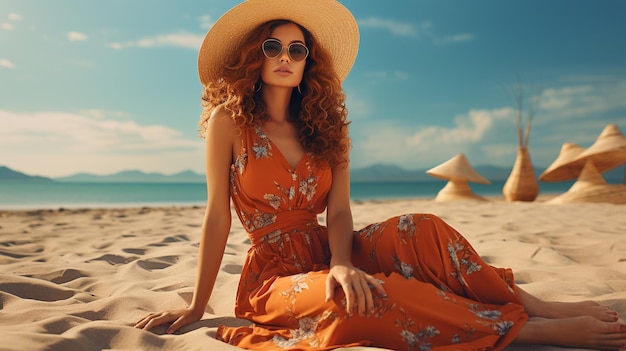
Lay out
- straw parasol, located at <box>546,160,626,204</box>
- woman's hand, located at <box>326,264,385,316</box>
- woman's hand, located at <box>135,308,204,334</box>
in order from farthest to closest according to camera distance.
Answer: straw parasol, located at <box>546,160,626,204</box> → woman's hand, located at <box>135,308,204,334</box> → woman's hand, located at <box>326,264,385,316</box>

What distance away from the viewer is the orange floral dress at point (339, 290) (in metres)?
1.48

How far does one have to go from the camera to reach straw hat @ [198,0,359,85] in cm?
206

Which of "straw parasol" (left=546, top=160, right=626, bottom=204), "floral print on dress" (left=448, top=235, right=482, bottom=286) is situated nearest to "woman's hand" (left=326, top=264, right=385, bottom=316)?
"floral print on dress" (left=448, top=235, right=482, bottom=286)

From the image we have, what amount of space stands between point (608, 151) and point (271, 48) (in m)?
6.66

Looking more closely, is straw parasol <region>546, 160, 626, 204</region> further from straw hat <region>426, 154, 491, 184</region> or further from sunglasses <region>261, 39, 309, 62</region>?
sunglasses <region>261, 39, 309, 62</region>

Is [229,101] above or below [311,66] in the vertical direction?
below

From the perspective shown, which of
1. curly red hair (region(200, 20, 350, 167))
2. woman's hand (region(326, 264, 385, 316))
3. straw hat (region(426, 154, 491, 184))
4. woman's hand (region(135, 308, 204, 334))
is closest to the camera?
woman's hand (region(326, 264, 385, 316))

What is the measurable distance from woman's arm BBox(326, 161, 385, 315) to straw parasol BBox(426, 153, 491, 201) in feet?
20.9

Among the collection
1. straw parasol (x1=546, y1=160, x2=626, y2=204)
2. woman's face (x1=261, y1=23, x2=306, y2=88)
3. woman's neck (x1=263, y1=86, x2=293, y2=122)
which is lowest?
straw parasol (x1=546, y1=160, x2=626, y2=204)

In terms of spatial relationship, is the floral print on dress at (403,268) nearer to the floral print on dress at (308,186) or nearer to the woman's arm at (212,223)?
the floral print on dress at (308,186)

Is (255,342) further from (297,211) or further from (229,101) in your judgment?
(229,101)

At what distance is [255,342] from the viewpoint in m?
1.63

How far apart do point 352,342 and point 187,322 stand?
2.39 ft

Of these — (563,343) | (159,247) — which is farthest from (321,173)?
(159,247)
